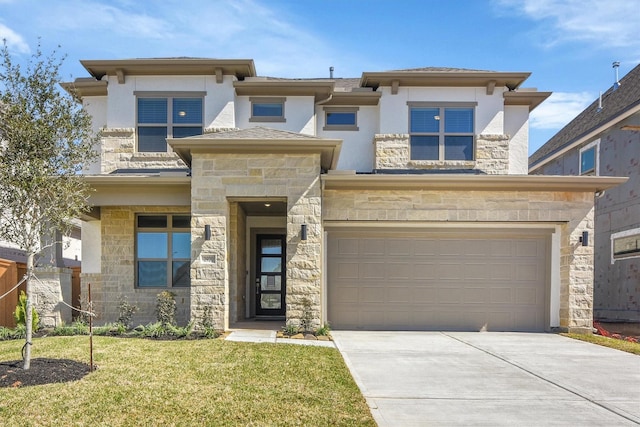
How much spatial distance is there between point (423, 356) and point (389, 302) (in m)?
2.83

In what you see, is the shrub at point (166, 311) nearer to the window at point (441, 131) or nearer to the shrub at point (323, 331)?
the shrub at point (323, 331)

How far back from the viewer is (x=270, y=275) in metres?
13.0

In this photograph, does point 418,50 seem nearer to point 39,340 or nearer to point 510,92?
point 510,92

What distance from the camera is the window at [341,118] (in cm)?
1352

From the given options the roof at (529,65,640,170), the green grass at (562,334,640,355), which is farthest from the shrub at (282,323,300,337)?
the roof at (529,65,640,170)

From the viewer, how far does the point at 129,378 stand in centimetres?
587

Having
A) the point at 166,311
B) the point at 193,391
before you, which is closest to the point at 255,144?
the point at 166,311

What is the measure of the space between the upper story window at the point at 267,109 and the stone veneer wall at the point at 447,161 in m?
2.69

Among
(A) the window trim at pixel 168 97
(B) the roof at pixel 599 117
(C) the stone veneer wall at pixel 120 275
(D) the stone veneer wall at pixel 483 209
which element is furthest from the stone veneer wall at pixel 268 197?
(B) the roof at pixel 599 117

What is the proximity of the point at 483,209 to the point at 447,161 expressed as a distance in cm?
269

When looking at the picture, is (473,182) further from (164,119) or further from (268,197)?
(164,119)

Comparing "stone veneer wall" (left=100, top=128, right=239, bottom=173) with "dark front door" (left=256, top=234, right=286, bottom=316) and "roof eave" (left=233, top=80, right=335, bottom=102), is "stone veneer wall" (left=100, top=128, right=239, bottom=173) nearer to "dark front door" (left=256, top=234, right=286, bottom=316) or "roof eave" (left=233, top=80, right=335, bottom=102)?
"roof eave" (left=233, top=80, right=335, bottom=102)

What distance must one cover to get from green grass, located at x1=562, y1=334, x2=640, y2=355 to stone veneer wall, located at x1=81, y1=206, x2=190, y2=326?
860cm

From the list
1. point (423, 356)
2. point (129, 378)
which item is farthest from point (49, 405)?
point (423, 356)
